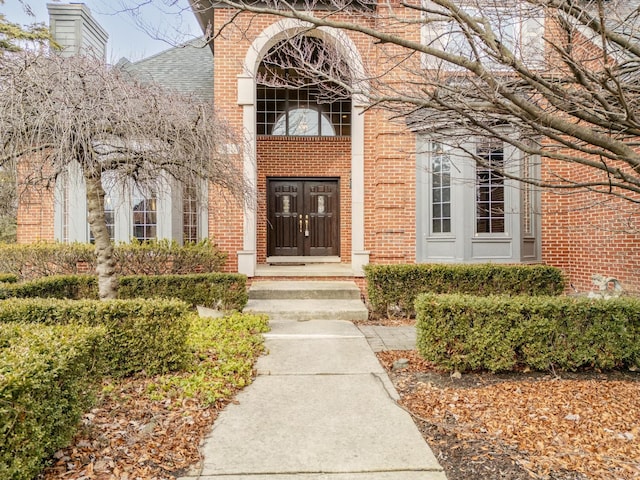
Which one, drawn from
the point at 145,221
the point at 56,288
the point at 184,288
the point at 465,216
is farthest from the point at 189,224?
the point at 465,216

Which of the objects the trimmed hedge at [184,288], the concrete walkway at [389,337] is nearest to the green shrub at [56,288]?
the trimmed hedge at [184,288]

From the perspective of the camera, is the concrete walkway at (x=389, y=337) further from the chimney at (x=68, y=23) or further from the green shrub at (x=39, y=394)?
the chimney at (x=68, y=23)

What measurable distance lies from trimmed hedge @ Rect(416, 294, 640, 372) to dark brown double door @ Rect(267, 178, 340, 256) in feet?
23.5

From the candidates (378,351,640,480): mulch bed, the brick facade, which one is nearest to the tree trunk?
the brick facade

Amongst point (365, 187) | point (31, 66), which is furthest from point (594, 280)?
point (31, 66)

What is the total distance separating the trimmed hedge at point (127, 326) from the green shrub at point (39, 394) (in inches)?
37.0

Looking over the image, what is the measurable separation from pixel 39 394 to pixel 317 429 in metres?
1.93

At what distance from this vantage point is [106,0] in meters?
3.91

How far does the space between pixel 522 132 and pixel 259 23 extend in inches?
264

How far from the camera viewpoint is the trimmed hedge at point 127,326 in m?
4.27

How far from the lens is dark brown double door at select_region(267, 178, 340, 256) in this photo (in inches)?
454

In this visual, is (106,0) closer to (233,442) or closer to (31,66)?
(31,66)

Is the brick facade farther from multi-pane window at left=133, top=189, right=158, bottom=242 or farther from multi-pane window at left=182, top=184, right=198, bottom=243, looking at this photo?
multi-pane window at left=133, top=189, right=158, bottom=242

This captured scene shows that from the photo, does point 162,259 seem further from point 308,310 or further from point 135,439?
point 135,439
